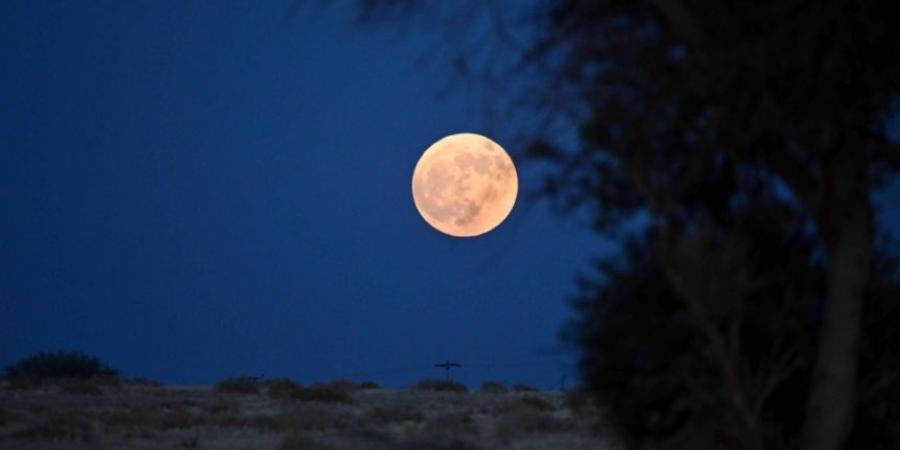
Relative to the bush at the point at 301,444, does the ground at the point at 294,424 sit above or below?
above

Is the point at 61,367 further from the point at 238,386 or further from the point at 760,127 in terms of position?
the point at 760,127

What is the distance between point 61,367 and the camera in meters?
49.8

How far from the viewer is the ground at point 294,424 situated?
738 inches

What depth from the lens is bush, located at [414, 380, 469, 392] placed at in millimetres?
36750

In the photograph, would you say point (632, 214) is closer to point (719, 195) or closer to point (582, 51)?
point (719, 195)

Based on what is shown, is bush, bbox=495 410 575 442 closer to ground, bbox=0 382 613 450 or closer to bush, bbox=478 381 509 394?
ground, bbox=0 382 613 450

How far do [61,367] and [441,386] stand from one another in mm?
20088

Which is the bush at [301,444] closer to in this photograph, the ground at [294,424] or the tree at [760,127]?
the ground at [294,424]

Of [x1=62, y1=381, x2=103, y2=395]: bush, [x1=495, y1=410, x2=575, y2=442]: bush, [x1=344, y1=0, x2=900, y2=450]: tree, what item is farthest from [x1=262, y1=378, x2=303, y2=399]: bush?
[x1=344, y1=0, x2=900, y2=450]: tree

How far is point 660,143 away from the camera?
26.3 ft

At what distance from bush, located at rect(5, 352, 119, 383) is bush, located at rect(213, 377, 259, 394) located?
14518mm

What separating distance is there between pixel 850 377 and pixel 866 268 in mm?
667

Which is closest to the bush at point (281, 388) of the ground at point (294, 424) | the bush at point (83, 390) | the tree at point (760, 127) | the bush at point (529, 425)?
the ground at point (294, 424)

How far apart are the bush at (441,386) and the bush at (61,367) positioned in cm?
1624
